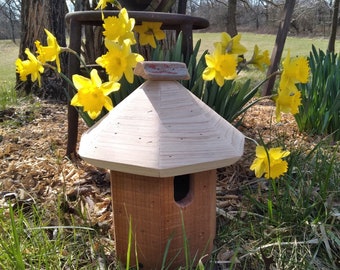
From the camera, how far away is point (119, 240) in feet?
3.79

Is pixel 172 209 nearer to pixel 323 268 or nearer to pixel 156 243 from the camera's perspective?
pixel 156 243

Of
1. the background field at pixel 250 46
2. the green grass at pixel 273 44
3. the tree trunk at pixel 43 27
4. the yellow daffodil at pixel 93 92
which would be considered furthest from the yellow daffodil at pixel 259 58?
the green grass at pixel 273 44

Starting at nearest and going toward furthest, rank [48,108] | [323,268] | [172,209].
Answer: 1. [172,209]
2. [323,268]
3. [48,108]

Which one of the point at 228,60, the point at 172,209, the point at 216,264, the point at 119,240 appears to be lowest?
the point at 216,264

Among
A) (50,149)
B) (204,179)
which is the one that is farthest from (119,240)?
(50,149)

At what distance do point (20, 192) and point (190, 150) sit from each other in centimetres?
102

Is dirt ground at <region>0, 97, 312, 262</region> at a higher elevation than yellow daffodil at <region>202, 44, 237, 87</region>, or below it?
below

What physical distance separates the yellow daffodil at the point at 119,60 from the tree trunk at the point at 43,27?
8.34 ft

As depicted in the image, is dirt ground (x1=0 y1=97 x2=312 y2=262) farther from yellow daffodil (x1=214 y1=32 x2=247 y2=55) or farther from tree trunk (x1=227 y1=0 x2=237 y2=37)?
tree trunk (x1=227 y1=0 x2=237 y2=37)

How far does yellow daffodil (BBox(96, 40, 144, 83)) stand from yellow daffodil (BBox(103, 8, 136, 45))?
14cm

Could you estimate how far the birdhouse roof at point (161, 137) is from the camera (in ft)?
3.04

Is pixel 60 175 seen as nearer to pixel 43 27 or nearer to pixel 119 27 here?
pixel 119 27

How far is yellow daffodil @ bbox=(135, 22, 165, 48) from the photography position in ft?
5.88

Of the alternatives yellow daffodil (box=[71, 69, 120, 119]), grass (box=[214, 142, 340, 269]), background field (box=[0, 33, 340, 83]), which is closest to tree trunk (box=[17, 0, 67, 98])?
yellow daffodil (box=[71, 69, 120, 119])
